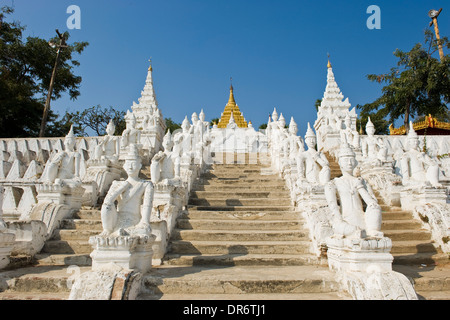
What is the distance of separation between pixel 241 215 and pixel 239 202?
1133 mm

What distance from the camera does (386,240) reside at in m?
3.98

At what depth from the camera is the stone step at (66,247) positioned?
220 inches

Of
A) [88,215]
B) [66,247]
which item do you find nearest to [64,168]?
[88,215]

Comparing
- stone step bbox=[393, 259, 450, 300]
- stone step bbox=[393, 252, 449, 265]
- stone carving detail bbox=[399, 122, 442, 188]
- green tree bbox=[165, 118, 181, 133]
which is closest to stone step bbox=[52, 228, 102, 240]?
stone step bbox=[393, 259, 450, 300]

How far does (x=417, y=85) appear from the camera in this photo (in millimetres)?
18422

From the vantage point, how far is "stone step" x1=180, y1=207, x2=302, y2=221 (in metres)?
6.79

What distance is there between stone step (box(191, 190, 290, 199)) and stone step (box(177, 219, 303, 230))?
187 centimetres

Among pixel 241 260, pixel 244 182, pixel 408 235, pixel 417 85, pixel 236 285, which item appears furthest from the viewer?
pixel 417 85

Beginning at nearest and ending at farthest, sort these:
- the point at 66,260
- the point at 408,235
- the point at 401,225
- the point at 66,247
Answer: the point at 66,260 → the point at 66,247 → the point at 408,235 → the point at 401,225

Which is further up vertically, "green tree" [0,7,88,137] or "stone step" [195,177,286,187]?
"green tree" [0,7,88,137]

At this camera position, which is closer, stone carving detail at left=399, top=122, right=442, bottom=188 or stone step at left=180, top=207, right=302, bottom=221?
stone step at left=180, top=207, right=302, bottom=221

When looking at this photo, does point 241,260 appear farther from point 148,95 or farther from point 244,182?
point 148,95

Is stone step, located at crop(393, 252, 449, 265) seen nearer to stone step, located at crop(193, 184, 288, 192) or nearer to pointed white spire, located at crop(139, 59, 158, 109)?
stone step, located at crop(193, 184, 288, 192)
